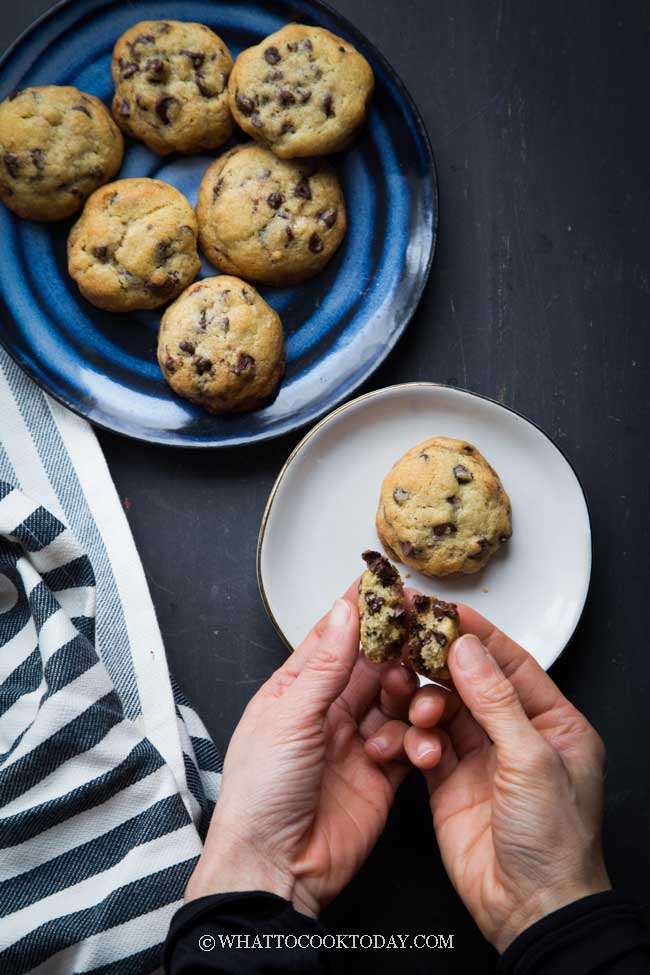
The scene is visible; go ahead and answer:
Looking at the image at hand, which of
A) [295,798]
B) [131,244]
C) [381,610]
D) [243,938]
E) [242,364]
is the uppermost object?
[131,244]

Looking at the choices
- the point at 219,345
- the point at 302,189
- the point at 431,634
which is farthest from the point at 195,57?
the point at 431,634

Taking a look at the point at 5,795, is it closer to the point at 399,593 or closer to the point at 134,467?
the point at 134,467

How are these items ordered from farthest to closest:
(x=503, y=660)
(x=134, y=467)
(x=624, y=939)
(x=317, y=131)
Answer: (x=134, y=467)
(x=317, y=131)
(x=503, y=660)
(x=624, y=939)

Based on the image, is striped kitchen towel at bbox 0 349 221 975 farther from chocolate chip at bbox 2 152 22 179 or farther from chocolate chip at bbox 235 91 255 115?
chocolate chip at bbox 235 91 255 115

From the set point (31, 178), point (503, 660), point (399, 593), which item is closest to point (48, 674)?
point (399, 593)

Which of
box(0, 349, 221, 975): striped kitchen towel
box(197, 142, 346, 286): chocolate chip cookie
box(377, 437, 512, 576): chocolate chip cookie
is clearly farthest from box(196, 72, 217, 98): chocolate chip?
box(377, 437, 512, 576): chocolate chip cookie

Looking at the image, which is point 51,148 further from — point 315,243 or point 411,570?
point 411,570
